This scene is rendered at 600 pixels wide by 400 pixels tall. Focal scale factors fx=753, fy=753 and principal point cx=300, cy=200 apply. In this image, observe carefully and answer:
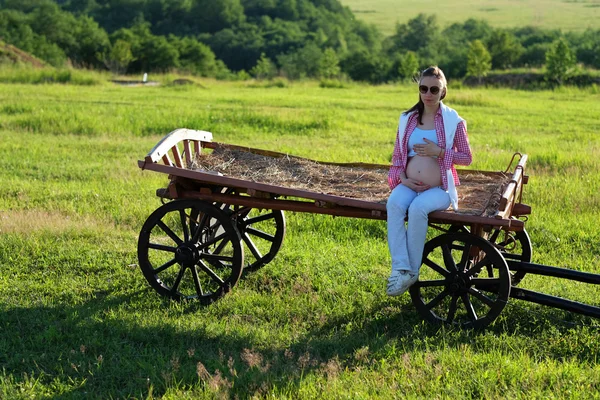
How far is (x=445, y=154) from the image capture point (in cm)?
514

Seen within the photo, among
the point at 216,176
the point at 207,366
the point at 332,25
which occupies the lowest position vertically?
the point at 207,366

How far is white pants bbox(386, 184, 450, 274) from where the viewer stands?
499 centimetres

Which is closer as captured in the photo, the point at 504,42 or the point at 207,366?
the point at 207,366

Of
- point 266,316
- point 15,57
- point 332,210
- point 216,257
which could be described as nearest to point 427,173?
point 332,210

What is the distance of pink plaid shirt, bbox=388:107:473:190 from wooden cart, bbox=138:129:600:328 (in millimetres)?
288

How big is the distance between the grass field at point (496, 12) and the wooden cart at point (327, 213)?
241 ft

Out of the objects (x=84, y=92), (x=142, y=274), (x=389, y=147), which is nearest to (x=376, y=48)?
(x=84, y=92)

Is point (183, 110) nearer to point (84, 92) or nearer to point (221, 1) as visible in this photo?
point (84, 92)

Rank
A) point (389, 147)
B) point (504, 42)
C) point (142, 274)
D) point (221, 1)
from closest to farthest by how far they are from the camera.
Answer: point (142, 274) → point (389, 147) → point (504, 42) → point (221, 1)

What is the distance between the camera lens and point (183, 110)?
56.0 feet

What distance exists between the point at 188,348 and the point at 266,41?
6892 cm

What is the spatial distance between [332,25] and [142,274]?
252 feet

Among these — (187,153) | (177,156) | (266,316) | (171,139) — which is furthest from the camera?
(187,153)

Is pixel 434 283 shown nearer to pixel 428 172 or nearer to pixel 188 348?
pixel 428 172
